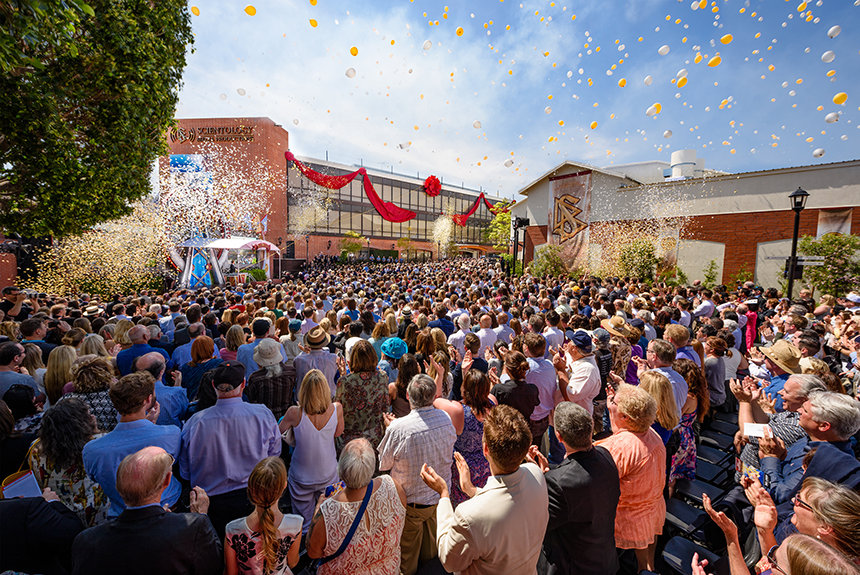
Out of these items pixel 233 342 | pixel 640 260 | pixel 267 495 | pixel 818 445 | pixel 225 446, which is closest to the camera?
pixel 267 495

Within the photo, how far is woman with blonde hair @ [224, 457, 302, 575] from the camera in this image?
1.65m

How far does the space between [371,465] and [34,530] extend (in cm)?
159

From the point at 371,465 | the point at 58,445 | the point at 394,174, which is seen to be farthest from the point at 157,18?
the point at 394,174

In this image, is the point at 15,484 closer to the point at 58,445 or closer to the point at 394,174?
the point at 58,445

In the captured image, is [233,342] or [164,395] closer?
[164,395]

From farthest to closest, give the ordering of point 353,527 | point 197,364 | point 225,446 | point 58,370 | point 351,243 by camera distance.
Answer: point 351,243, point 197,364, point 58,370, point 225,446, point 353,527

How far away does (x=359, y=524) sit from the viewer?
184cm

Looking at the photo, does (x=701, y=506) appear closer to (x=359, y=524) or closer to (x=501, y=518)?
(x=501, y=518)

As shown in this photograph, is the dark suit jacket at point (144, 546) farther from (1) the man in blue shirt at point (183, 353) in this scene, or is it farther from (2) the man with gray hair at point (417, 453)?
(1) the man in blue shirt at point (183, 353)

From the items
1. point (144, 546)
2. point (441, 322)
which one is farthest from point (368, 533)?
point (441, 322)

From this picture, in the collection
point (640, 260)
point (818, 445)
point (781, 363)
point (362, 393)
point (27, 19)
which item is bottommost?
point (362, 393)

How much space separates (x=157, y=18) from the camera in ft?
23.2

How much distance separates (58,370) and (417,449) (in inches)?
128

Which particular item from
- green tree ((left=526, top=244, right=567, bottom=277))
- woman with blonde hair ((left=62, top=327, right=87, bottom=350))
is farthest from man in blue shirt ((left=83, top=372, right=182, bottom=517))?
green tree ((left=526, top=244, right=567, bottom=277))
